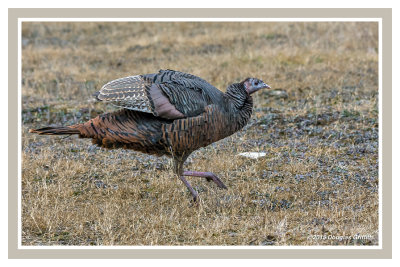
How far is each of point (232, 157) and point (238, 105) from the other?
1.63m

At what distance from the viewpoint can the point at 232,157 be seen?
7.41m

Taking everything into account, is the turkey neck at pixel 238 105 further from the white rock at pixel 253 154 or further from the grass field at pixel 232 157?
the white rock at pixel 253 154

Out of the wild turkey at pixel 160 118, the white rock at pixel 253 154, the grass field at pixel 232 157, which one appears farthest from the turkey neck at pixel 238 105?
the white rock at pixel 253 154

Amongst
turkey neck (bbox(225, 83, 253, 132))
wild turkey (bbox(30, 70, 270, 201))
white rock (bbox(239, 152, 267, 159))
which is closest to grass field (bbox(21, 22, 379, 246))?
white rock (bbox(239, 152, 267, 159))

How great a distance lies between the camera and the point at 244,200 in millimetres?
6031

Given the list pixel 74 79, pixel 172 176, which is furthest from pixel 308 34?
pixel 172 176

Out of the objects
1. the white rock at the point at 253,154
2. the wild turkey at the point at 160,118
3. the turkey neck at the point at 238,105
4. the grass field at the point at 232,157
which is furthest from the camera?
the white rock at the point at 253,154

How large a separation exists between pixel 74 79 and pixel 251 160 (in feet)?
19.7

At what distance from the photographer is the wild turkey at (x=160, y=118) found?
5488mm

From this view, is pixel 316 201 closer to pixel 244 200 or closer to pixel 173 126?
pixel 244 200

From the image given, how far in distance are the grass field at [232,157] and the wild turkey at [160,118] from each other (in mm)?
766

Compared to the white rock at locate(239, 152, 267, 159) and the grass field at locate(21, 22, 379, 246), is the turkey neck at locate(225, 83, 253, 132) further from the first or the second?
the white rock at locate(239, 152, 267, 159)

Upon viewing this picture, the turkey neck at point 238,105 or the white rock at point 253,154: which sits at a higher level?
the turkey neck at point 238,105

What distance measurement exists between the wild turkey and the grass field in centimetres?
77
